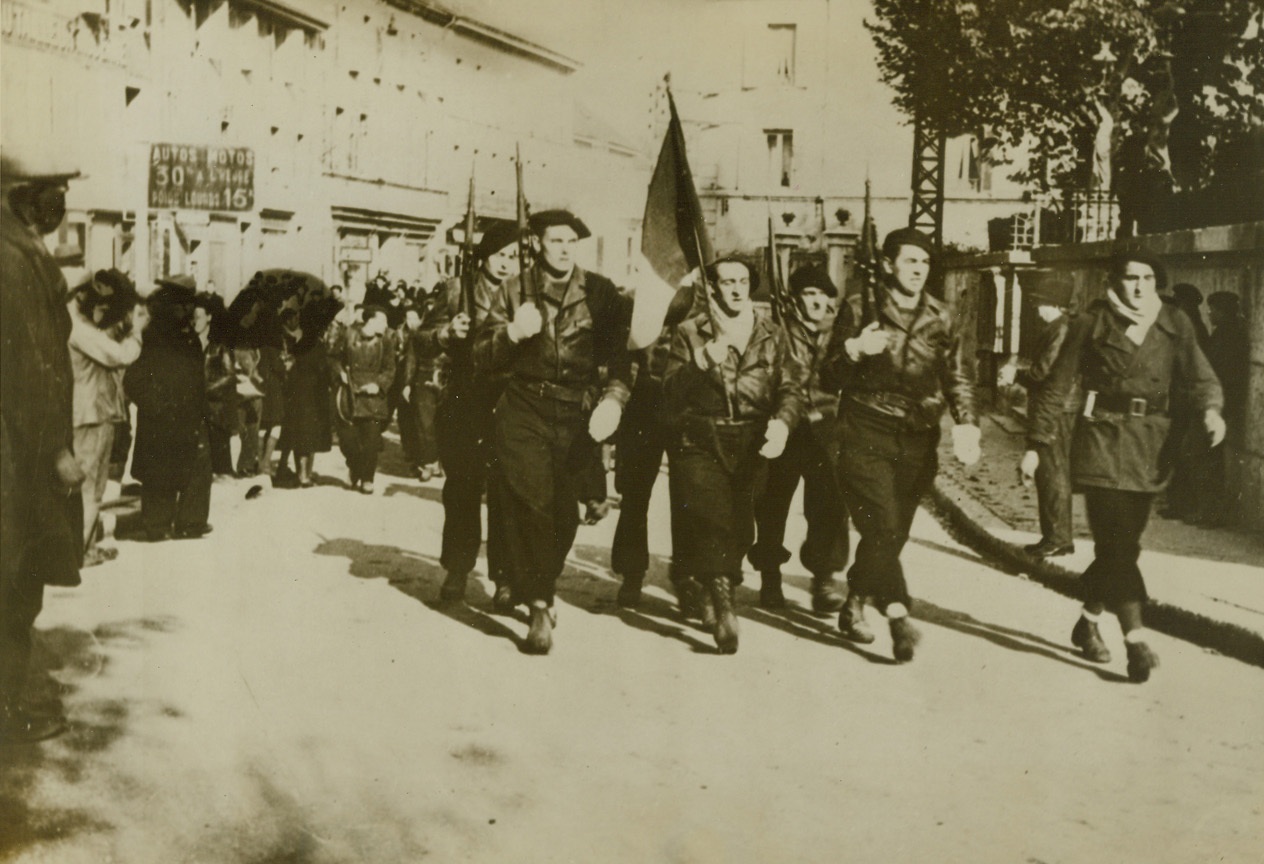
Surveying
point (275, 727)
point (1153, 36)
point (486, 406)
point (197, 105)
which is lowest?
point (275, 727)

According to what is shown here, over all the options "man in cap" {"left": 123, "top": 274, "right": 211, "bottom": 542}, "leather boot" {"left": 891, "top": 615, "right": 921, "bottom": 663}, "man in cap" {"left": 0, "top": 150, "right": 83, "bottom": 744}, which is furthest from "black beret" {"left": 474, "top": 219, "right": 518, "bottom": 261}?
"leather boot" {"left": 891, "top": 615, "right": 921, "bottom": 663}

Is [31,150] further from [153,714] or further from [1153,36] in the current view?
[1153,36]

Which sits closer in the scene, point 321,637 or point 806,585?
point 321,637

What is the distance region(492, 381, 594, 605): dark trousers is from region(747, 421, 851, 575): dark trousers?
896 mm

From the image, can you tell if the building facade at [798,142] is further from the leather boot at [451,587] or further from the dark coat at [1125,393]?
the leather boot at [451,587]

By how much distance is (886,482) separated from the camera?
6.12 metres

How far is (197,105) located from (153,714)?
2306mm

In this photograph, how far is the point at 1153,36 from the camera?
6035mm

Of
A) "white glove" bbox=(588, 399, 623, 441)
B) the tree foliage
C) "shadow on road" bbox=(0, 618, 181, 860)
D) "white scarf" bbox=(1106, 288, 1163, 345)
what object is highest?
the tree foliage

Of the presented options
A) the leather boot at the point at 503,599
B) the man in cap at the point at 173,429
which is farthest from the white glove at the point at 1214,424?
the man in cap at the point at 173,429

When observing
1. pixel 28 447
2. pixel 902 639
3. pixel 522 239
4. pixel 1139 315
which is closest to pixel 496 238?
pixel 522 239

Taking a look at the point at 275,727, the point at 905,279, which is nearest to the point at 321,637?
the point at 275,727

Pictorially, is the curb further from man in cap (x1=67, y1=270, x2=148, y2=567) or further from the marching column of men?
man in cap (x1=67, y1=270, x2=148, y2=567)

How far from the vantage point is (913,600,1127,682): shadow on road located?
6.11m
